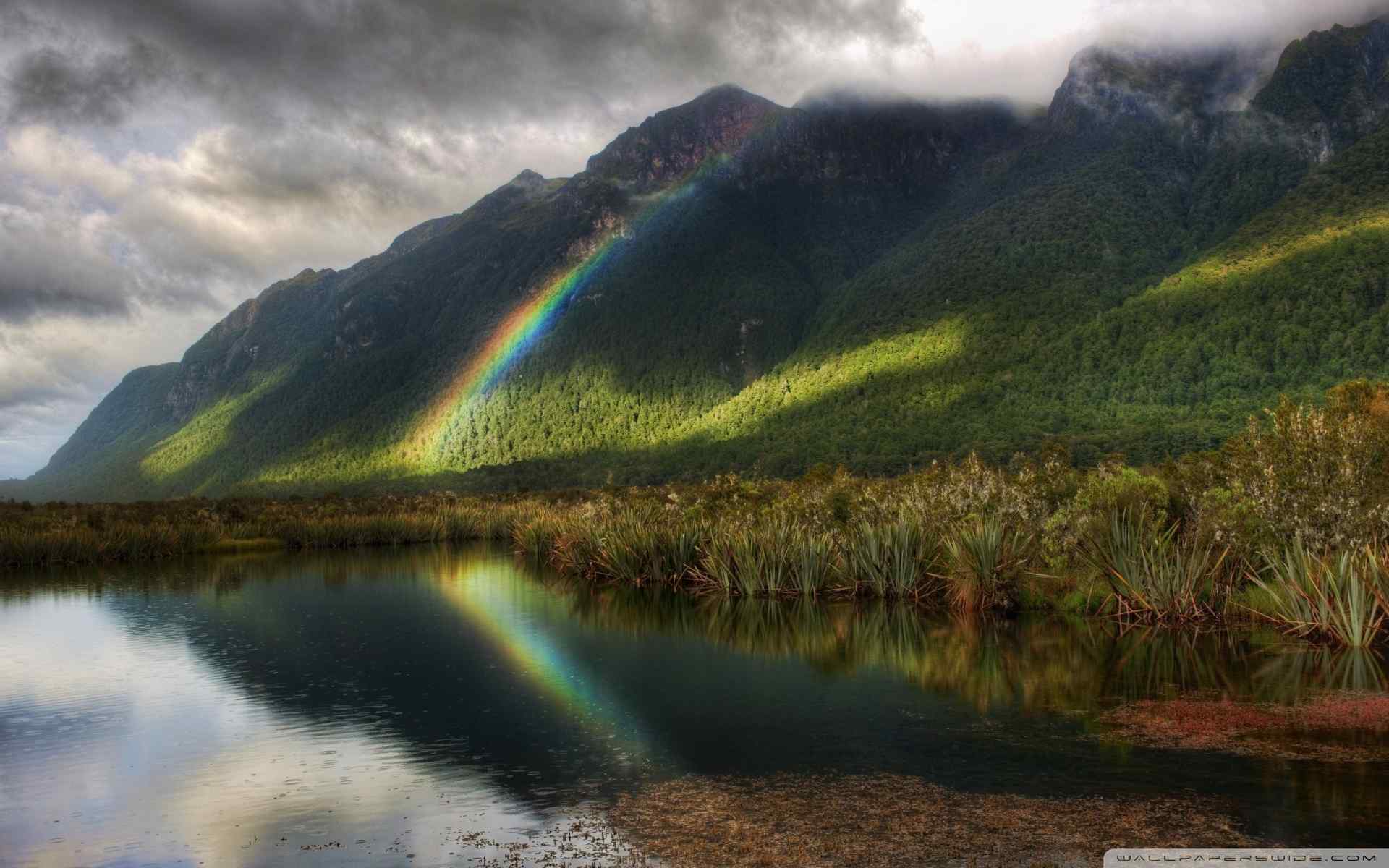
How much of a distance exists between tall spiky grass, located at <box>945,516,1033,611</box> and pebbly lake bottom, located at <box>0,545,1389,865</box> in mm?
899

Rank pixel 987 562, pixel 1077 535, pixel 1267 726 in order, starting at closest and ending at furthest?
pixel 1267 726 < pixel 1077 535 < pixel 987 562

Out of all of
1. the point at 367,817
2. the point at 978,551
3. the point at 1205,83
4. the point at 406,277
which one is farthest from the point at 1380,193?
the point at 406,277

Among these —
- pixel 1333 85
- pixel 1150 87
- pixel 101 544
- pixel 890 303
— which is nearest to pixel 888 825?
pixel 101 544

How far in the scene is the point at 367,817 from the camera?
940cm

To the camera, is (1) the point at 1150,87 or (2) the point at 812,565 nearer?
(2) the point at 812,565

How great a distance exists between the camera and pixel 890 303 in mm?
118438

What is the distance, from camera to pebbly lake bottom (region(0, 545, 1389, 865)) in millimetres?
8586

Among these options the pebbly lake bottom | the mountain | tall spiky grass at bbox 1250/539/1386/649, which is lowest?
the pebbly lake bottom

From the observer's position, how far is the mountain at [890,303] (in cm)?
8175

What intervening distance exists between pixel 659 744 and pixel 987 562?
39.5ft

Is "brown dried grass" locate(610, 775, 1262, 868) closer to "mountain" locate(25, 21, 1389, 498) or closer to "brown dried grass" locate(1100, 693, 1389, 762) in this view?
"brown dried grass" locate(1100, 693, 1389, 762)

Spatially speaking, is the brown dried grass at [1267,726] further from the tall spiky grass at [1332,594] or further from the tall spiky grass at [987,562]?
the tall spiky grass at [987,562]

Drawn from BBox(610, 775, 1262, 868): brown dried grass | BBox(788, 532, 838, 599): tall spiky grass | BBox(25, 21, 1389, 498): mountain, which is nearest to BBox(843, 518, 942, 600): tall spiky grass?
BBox(788, 532, 838, 599): tall spiky grass

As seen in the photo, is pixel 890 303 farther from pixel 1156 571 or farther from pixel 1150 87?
pixel 1156 571
